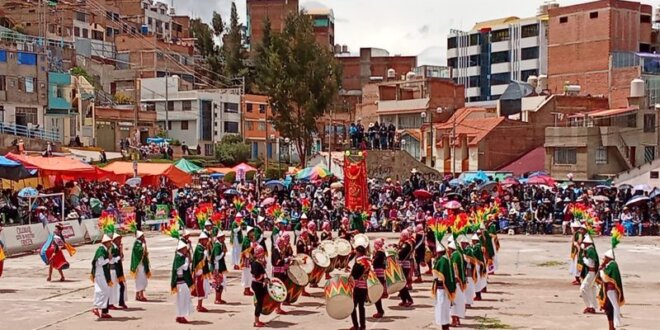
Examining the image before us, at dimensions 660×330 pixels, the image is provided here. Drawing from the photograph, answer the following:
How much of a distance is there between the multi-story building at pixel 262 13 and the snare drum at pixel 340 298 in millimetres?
86917

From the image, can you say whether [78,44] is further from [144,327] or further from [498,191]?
[144,327]

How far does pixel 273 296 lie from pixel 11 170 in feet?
72.2

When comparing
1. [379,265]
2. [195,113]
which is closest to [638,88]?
[195,113]

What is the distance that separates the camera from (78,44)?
93250mm

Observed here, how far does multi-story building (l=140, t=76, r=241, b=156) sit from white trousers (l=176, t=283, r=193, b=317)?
60.6 m

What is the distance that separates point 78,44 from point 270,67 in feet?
125

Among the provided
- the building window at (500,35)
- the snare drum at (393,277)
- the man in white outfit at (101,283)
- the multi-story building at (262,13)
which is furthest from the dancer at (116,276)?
the multi-story building at (262,13)

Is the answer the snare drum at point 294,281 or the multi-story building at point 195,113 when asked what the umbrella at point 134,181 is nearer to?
the snare drum at point 294,281

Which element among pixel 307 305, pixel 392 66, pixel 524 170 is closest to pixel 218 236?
pixel 307 305

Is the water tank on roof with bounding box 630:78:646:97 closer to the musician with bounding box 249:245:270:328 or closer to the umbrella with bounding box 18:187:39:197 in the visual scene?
the umbrella with bounding box 18:187:39:197

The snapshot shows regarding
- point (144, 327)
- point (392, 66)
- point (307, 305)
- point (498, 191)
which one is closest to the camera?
point (144, 327)

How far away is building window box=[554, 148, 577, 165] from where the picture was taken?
56.2m

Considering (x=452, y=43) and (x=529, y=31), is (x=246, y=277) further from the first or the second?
(x=452, y=43)

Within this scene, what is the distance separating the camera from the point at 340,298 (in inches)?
687
